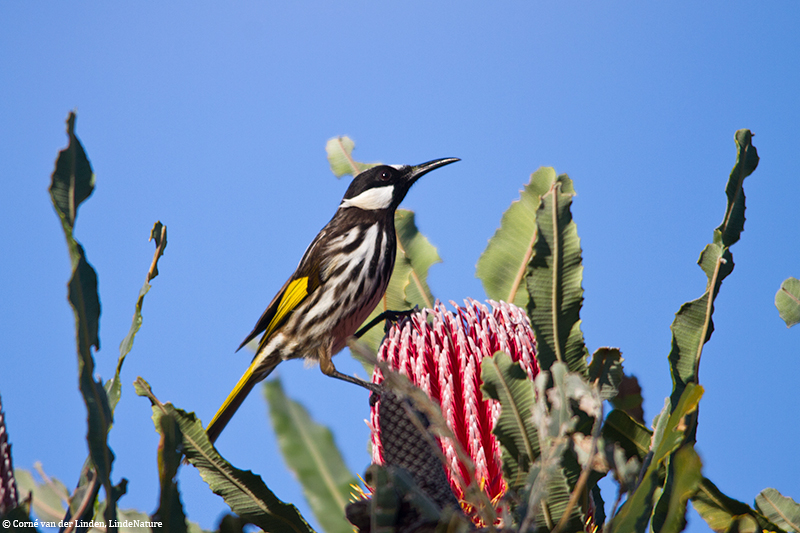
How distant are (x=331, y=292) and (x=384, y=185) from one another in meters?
0.90

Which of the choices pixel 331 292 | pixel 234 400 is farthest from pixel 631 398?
pixel 234 400

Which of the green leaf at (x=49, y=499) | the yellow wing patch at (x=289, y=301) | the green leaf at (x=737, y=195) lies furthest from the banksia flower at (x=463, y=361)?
the yellow wing patch at (x=289, y=301)

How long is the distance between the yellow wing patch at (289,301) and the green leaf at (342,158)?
→ 1.08 metres

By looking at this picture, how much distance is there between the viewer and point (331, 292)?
4.00m

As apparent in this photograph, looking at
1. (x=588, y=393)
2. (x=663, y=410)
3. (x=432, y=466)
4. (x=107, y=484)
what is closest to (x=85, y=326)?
(x=107, y=484)

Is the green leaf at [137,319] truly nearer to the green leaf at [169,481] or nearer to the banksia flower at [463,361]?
the green leaf at [169,481]

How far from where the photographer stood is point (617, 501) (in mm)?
1492

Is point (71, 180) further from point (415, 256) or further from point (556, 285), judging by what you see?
point (415, 256)

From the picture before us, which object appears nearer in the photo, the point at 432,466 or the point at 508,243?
the point at 432,466

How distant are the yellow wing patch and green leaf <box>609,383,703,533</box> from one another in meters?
2.94

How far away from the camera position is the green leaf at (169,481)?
1.52 metres

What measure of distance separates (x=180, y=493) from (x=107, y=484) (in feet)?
0.51

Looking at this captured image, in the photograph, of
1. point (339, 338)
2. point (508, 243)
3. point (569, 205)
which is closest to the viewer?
point (569, 205)

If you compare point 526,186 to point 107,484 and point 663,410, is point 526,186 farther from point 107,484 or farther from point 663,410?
point 107,484
